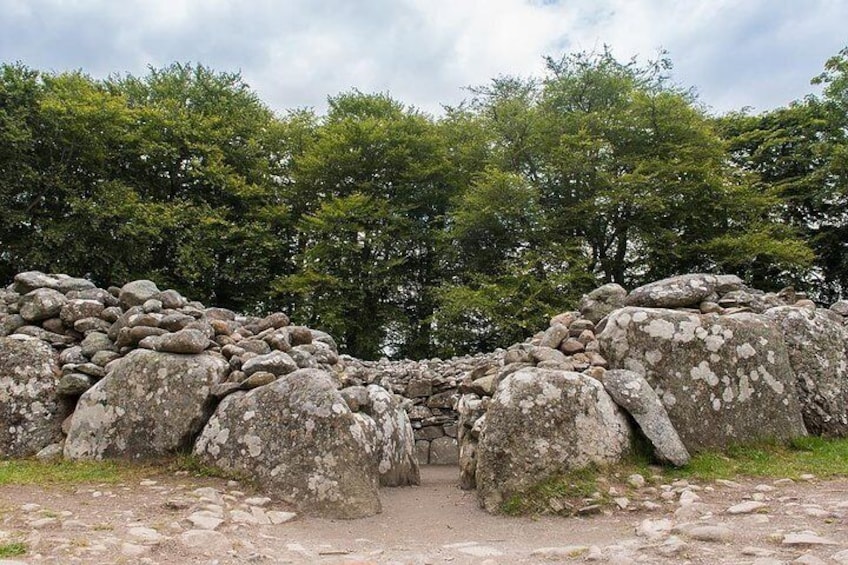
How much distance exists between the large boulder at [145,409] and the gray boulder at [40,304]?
8.20 ft

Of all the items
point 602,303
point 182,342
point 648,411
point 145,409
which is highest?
point 602,303

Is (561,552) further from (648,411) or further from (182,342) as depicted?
(182,342)

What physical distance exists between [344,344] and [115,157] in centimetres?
1294

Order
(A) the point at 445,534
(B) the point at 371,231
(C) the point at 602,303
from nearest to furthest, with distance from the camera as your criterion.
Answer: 1. (A) the point at 445,534
2. (C) the point at 602,303
3. (B) the point at 371,231

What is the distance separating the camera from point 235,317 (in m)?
11.5

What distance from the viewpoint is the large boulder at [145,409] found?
7.99 meters

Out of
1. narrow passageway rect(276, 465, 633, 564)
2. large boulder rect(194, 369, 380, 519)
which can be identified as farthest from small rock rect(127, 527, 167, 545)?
large boulder rect(194, 369, 380, 519)

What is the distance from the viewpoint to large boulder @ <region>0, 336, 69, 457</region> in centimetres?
862

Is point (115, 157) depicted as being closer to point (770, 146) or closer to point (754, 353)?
point (754, 353)

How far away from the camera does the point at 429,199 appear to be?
2861 cm

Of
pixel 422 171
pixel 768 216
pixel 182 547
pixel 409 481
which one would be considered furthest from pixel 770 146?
pixel 182 547

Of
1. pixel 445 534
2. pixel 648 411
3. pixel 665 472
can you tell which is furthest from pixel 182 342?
pixel 665 472

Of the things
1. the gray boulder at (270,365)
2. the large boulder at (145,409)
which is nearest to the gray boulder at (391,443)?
the gray boulder at (270,365)

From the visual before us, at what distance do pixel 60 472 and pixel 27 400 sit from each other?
2.03 meters
